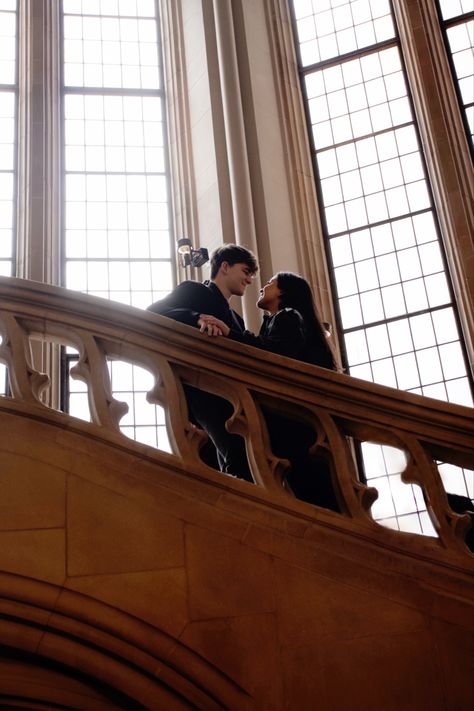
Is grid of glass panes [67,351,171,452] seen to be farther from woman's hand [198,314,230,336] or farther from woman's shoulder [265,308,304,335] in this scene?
woman's hand [198,314,230,336]

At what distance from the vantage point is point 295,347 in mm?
4133

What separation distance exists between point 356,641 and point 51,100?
827cm

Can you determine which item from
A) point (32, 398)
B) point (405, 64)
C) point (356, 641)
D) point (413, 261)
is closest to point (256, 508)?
point (356, 641)

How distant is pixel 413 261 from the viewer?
9594 mm

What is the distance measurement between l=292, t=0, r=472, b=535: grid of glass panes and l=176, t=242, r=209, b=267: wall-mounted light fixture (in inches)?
51.3

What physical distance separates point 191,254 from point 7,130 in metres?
2.49

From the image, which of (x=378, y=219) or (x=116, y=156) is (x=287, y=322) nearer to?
(x=378, y=219)

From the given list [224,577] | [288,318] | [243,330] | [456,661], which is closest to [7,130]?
[243,330]

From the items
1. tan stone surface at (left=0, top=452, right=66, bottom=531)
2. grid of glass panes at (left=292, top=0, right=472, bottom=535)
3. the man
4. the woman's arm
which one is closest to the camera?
tan stone surface at (left=0, top=452, right=66, bottom=531)

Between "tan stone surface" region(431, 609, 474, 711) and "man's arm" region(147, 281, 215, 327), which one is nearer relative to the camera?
"tan stone surface" region(431, 609, 474, 711)

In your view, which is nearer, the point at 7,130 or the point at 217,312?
the point at 217,312

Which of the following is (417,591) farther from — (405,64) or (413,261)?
(405,64)

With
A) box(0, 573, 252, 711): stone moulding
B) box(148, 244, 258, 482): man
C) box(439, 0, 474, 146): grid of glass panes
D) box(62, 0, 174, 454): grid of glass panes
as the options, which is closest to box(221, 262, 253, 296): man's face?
box(148, 244, 258, 482): man

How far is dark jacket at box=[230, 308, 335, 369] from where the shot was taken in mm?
4109
